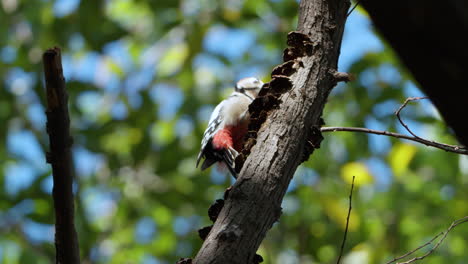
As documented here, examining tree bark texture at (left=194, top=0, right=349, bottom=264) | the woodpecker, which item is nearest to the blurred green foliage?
the woodpecker

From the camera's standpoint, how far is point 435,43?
0.88 metres

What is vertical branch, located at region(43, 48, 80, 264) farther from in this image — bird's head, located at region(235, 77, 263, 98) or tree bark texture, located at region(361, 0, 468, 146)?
bird's head, located at region(235, 77, 263, 98)

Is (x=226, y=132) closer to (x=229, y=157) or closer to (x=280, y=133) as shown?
(x=229, y=157)

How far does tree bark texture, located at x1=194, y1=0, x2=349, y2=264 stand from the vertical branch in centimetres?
42

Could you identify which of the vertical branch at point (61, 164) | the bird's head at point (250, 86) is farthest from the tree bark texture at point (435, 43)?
the bird's head at point (250, 86)

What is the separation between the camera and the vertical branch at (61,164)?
5.45 ft

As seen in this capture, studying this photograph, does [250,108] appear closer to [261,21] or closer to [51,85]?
[51,85]

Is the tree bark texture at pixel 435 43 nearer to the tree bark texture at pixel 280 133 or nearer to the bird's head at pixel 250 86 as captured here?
the tree bark texture at pixel 280 133

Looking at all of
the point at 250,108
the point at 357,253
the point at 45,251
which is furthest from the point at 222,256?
the point at 45,251

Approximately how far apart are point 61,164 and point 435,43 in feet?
3.97

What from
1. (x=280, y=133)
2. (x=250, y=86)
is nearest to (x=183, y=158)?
(x=250, y=86)

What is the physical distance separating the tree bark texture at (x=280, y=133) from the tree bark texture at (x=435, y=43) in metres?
0.86

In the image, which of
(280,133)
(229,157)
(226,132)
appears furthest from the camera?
(226,132)

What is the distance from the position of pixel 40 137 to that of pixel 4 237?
1.14 metres
